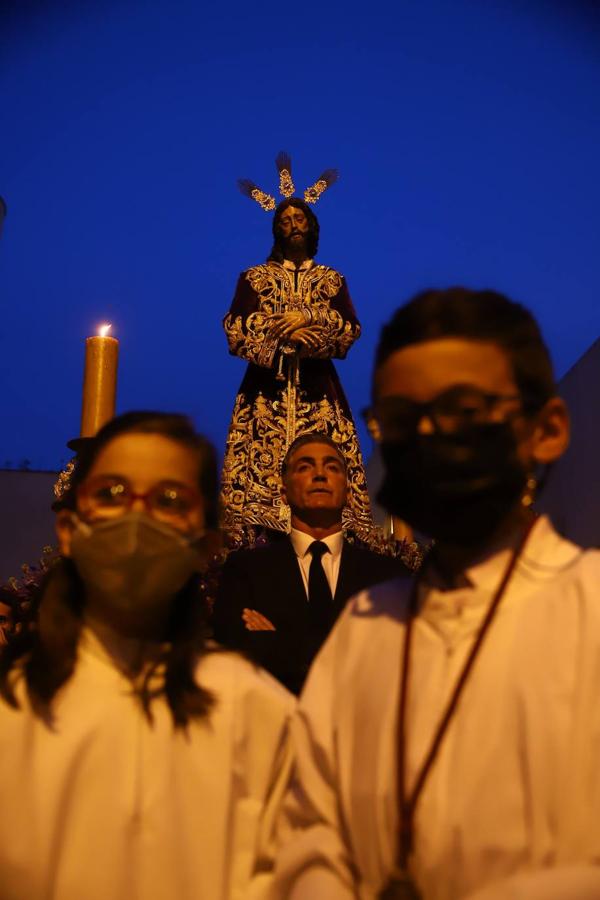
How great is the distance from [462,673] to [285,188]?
22.8 feet

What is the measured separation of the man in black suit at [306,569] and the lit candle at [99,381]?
0.87m

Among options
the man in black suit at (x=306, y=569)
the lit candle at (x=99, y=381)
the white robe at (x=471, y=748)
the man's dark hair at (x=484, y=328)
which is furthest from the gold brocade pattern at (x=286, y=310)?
the white robe at (x=471, y=748)

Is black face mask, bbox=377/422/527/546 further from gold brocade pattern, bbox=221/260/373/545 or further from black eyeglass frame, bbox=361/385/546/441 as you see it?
gold brocade pattern, bbox=221/260/373/545

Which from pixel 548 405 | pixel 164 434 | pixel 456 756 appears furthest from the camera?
pixel 164 434

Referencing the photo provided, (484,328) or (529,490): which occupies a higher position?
(484,328)

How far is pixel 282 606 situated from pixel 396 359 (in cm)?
257

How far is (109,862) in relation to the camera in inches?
81.8

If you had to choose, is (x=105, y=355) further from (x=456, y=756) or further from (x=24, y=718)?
(x=456, y=756)

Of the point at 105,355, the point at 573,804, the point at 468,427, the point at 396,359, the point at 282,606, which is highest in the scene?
the point at 105,355

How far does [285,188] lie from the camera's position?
324 inches

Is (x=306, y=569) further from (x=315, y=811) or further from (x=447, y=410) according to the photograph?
(x=447, y=410)

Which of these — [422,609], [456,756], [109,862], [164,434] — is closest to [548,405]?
[422,609]

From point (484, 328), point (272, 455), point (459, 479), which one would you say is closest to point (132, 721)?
point (459, 479)

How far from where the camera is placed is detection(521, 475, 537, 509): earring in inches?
74.7
